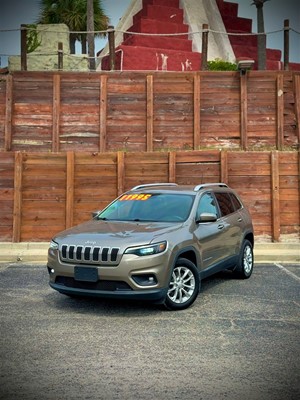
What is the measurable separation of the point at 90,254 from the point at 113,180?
7.03 metres

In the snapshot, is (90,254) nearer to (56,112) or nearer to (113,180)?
(113,180)

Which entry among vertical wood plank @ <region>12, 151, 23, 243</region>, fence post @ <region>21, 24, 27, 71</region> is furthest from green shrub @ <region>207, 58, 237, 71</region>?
vertical wood plank @ <region>12, 151, 23, 243</region>

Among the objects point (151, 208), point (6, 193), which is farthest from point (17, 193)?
point (151, 208)

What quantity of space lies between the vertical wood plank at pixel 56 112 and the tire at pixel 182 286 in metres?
9.21

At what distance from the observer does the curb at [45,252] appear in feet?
38.0

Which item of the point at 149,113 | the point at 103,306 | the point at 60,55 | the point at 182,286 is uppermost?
the point at 60,55

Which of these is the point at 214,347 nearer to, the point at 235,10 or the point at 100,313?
the point at 100,313

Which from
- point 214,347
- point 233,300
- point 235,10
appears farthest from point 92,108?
point 235,10

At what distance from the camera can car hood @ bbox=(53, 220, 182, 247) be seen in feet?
21.0

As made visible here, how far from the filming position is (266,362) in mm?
4719

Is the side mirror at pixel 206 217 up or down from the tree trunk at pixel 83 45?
down

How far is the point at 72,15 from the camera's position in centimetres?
2930

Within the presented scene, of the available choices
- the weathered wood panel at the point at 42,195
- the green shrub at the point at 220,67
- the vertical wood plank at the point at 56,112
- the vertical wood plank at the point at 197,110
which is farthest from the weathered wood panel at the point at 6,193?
the green shrub at the point at 220,67

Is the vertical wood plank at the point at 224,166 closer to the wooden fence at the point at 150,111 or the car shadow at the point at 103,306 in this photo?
the wooden fence at the point at 150,111
